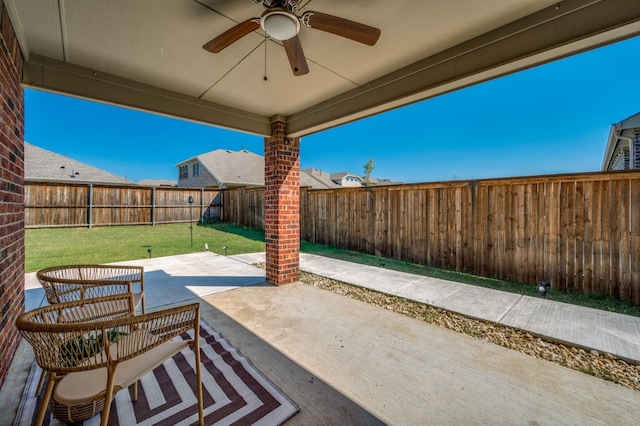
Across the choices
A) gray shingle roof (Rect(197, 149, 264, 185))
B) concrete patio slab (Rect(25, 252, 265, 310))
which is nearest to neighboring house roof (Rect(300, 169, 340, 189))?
gray shingle roof (Rect(197, 149, 264, 185))

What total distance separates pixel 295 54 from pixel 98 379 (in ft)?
8.19

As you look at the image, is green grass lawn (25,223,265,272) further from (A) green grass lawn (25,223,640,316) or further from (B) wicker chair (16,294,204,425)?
(B) wicker chair (16,294,204,425)

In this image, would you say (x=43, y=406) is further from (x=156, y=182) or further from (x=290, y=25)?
(x=156, y=182)

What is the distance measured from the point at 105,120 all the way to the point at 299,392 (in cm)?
2225

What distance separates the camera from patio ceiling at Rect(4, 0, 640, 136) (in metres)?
1.99

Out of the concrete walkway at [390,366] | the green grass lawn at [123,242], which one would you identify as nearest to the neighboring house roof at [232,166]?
the green grass lawn at [123,242]

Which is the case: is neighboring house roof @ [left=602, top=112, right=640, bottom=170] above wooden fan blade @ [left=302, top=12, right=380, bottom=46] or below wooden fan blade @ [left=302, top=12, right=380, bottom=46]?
above

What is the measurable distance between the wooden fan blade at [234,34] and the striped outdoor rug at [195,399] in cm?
257

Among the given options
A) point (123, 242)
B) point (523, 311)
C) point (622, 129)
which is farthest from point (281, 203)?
point (622, 129)

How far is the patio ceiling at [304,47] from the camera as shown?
1.99 m

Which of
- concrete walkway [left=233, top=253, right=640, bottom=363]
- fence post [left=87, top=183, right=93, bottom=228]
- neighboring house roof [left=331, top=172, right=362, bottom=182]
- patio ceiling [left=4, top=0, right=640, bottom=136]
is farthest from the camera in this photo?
neighboring house roof [left=331, top=172, right=362, bottom=182]

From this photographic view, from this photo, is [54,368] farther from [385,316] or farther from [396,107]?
[396,107]

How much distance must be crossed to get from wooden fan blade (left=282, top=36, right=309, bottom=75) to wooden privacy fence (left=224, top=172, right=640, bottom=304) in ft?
13.8

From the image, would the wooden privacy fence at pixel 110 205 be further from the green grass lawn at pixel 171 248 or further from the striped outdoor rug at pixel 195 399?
the striped outdoor rug at pixel 195 399
